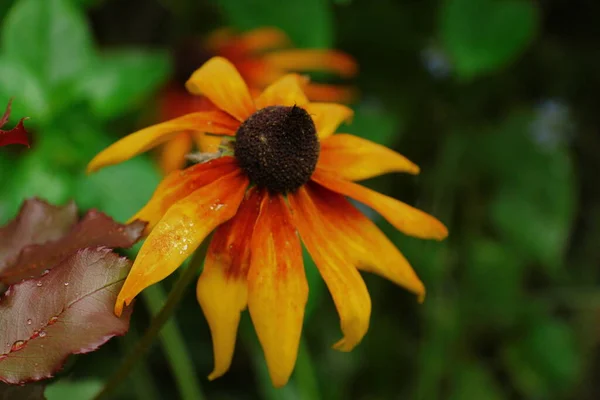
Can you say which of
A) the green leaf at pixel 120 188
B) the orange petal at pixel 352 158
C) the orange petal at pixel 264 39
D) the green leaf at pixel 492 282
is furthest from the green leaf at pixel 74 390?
the green leaf at pixel 492 282

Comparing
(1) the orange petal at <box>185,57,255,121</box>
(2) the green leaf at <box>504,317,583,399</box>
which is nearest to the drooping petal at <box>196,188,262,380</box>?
(1) the orange petal at <box>185,57,255,121</box>

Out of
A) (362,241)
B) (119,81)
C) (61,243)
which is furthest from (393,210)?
(119,81)

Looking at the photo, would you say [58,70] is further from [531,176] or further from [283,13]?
[531,176]

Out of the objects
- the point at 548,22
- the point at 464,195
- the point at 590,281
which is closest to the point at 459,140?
the point at 464,195

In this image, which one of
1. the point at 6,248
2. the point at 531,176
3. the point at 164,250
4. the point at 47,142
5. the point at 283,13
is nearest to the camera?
the point at 164,250

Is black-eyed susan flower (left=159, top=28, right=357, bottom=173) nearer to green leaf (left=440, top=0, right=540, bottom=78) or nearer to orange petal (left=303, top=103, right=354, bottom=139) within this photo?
green leaf (left=440, top=0, right=540, bottom=78)

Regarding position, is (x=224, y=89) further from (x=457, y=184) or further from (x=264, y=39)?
(x=457, y=184)
